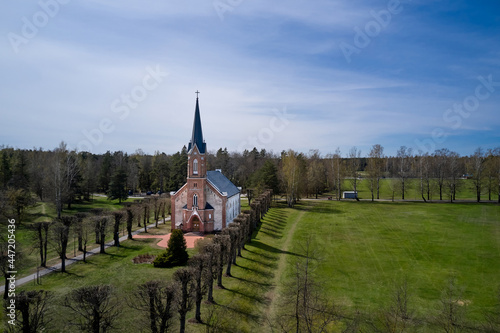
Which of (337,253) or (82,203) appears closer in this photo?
(337,253)

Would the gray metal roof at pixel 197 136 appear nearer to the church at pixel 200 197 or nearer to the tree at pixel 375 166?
the church at pixel 200 197

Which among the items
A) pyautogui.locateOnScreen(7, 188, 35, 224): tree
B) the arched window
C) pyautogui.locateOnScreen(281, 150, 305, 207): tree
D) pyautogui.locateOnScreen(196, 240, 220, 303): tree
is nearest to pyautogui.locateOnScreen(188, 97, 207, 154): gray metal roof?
the arched window

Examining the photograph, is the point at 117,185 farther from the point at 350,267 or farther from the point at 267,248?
the point at 350,267

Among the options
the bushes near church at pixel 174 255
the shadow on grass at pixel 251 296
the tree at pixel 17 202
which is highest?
the tree at pixel 17 202

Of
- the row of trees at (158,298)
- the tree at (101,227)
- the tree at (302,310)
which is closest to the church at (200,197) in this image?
the row of trees at (158,298)

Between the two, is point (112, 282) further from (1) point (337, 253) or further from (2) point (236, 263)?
(1) point (337, 253)

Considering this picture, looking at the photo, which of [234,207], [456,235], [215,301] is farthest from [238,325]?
[456,235]
